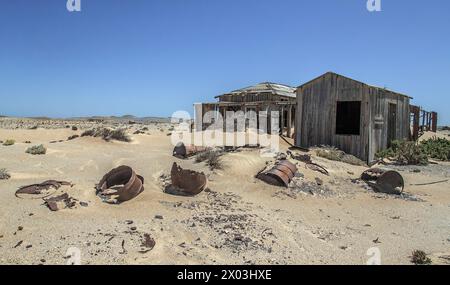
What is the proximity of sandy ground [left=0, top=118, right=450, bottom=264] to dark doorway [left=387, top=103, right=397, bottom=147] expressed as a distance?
610 centimetres

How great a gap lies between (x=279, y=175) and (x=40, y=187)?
507cm

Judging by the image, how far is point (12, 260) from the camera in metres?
4.59

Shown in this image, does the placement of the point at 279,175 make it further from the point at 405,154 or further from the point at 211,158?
the point at 405,154

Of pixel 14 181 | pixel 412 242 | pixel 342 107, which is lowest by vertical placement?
pixel 412 242

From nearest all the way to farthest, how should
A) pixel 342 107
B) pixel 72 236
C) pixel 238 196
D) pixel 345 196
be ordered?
pixel 72 236, pixel 238 196, pixel 345 196, pixel 342 107

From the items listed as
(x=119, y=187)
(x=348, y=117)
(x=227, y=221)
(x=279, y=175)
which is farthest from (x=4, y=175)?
(x=348, y=117)

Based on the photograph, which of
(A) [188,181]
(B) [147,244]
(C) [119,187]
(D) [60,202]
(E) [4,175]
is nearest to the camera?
(B) [147,244]

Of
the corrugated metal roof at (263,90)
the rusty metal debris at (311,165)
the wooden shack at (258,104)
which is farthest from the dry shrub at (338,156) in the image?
the corrugated metal roof at (263,90)

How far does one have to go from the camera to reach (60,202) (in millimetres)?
6754

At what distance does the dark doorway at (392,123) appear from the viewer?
53.0 feet

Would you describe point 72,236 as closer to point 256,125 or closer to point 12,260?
point 12,260

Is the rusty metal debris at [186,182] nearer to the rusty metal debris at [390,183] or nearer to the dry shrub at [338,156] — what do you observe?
the rusty metal debris at [390,183]

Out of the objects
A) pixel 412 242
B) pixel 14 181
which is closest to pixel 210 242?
pixel 412 242
